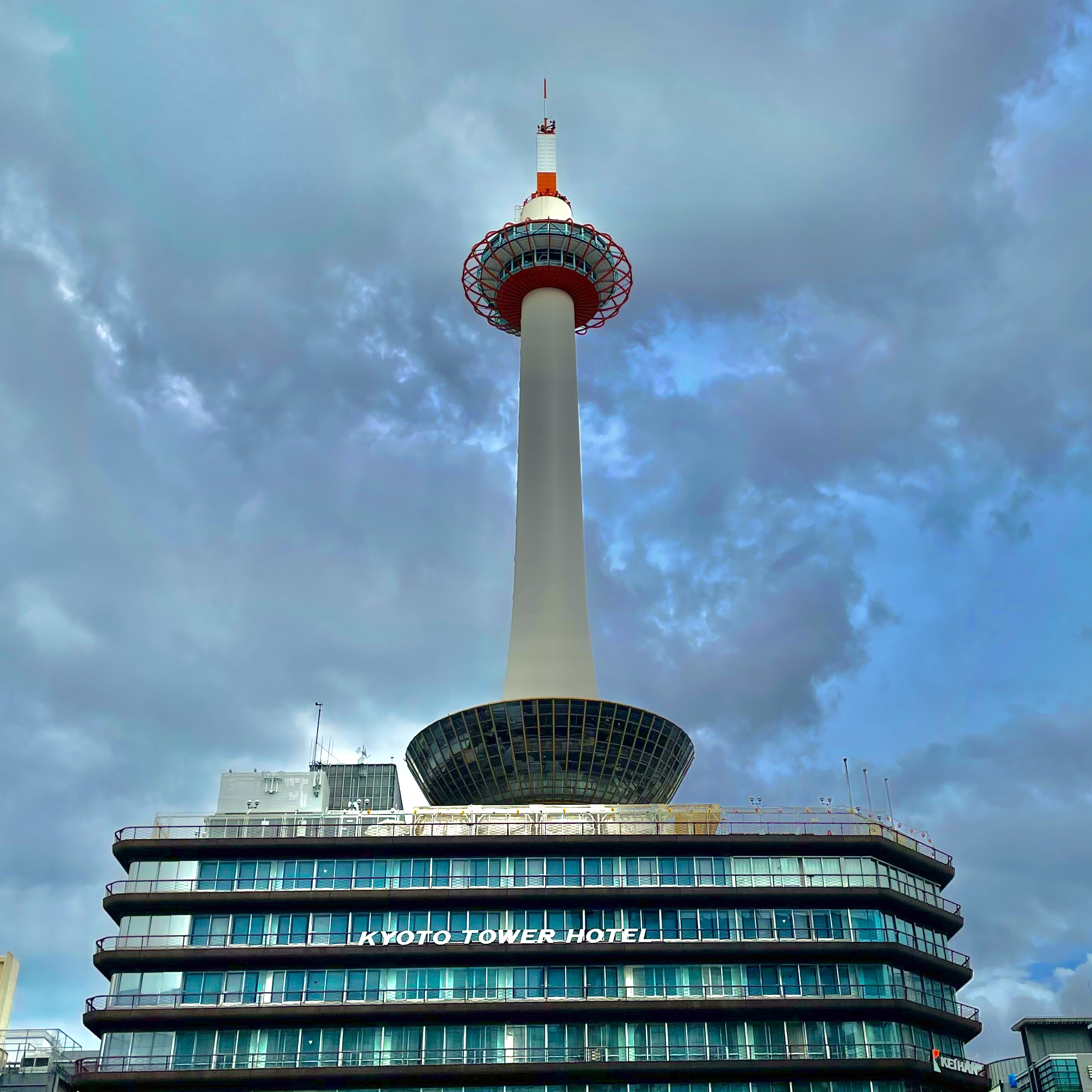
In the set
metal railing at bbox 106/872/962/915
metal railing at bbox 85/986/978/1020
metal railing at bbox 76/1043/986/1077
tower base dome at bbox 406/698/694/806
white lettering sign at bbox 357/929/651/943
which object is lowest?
metal railing at bbox 76/1043/986/1077

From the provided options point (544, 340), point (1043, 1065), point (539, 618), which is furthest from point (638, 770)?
point (1043, 1065)

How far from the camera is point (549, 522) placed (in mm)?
131125

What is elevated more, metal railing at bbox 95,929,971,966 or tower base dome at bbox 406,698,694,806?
tower base dome at bbox 406,698,694,806

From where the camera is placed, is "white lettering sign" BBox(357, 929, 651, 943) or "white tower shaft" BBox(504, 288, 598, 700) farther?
"white tower shaft" BBox(504, 288, 598, 700)

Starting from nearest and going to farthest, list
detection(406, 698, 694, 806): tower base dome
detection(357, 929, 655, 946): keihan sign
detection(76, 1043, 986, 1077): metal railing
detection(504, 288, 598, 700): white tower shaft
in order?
detection(76, 1043, 986, 1077): metal railing
detection(357, 929, 655, 946): keihan sign
detection(406, 698, 694, 806): tower base dome
detection(504, 288, 598, 700): white tower shaft

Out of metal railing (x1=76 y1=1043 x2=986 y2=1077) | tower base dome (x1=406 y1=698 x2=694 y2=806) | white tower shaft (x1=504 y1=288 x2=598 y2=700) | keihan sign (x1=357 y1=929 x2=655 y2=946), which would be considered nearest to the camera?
metal railing (x1=76 y1=1043 x2=986 y2=1077)

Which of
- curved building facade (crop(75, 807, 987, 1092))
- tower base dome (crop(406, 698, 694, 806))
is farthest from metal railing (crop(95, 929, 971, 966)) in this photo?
tower base dome (crop(406, 698, 694, 806))

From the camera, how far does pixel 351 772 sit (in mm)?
113438

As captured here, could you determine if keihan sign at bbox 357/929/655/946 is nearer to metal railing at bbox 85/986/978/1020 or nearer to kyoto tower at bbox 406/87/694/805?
metal railing at bbox 85/986/978/1020

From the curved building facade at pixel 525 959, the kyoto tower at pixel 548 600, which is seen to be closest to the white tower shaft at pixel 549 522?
the kyoto tower at pixel 548 600

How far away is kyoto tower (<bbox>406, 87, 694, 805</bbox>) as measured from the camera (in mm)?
111688

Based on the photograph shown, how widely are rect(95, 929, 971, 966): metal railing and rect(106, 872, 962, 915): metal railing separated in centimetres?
314

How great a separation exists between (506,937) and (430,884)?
22.4ft

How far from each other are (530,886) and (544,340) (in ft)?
215
